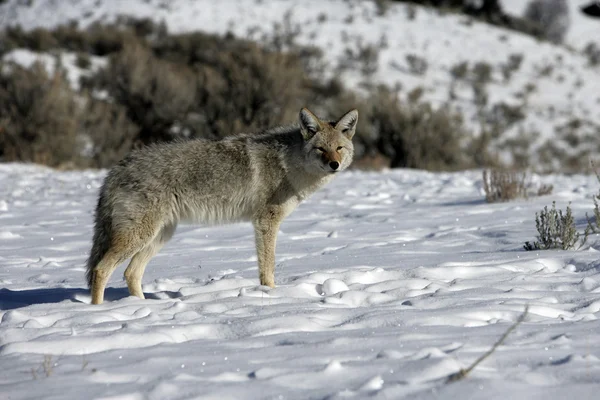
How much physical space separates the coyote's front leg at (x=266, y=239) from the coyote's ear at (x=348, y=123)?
0.89m

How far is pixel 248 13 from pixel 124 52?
10712 millimetres

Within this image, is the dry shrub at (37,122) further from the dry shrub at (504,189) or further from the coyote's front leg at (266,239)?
the coyote's front leg at (266,239)

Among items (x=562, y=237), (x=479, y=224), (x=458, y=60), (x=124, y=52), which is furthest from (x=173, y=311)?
(x=458, y=60)

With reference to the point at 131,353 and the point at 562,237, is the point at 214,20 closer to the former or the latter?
the point at 562,237

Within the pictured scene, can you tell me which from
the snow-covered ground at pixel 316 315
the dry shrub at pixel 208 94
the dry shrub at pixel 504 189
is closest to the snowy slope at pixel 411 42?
the dry shrub at pixel 208 94

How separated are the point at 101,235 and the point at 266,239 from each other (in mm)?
1190

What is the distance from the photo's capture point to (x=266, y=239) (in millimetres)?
5371

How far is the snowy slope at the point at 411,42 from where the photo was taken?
23.6m

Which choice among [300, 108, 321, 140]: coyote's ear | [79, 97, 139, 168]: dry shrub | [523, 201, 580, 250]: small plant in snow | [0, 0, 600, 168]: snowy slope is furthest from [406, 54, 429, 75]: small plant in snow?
[300, 108, 321, 140]: coyote's ear

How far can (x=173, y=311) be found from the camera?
14.4ft

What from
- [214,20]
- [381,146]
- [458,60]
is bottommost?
[381,146]

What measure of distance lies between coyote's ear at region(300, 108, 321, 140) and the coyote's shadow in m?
1.59

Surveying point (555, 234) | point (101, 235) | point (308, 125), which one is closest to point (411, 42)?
point (555, 234)

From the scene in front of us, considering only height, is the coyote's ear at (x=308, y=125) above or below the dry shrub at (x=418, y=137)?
above
